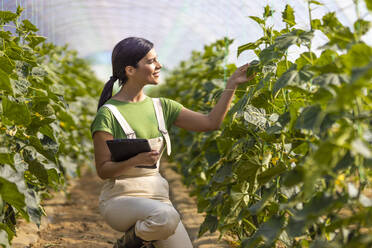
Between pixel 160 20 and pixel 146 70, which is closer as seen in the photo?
pixel 146 70

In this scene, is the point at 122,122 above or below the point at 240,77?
below

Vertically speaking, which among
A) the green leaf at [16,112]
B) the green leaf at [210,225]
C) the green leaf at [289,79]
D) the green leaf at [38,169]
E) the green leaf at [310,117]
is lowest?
the green leaf at [210,225]

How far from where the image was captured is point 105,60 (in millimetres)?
21562

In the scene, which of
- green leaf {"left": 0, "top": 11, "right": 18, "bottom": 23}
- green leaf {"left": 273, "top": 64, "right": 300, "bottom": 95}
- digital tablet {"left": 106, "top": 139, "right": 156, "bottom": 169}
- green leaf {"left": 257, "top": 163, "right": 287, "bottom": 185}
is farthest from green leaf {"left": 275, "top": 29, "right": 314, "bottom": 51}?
green leaf {"left": 0, "top": 11, "right": 18, "bottom": 23}

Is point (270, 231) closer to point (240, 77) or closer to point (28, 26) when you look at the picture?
point (240, 77)

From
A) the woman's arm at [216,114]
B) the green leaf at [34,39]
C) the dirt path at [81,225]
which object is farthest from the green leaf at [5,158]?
the green leaf at [34,39]

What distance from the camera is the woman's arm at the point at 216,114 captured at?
2.64m

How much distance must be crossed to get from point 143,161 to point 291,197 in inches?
30.2

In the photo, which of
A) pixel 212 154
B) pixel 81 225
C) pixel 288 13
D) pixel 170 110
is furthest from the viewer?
pixel 81 225

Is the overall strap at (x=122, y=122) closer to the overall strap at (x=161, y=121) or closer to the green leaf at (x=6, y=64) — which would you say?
the overall strap at (x=161, y=121)

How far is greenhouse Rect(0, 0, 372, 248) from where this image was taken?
5.15ft

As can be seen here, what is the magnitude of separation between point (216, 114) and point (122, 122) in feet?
1.78

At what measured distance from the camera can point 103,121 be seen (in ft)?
8.48

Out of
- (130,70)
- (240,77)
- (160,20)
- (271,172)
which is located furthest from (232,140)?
(160,20)
